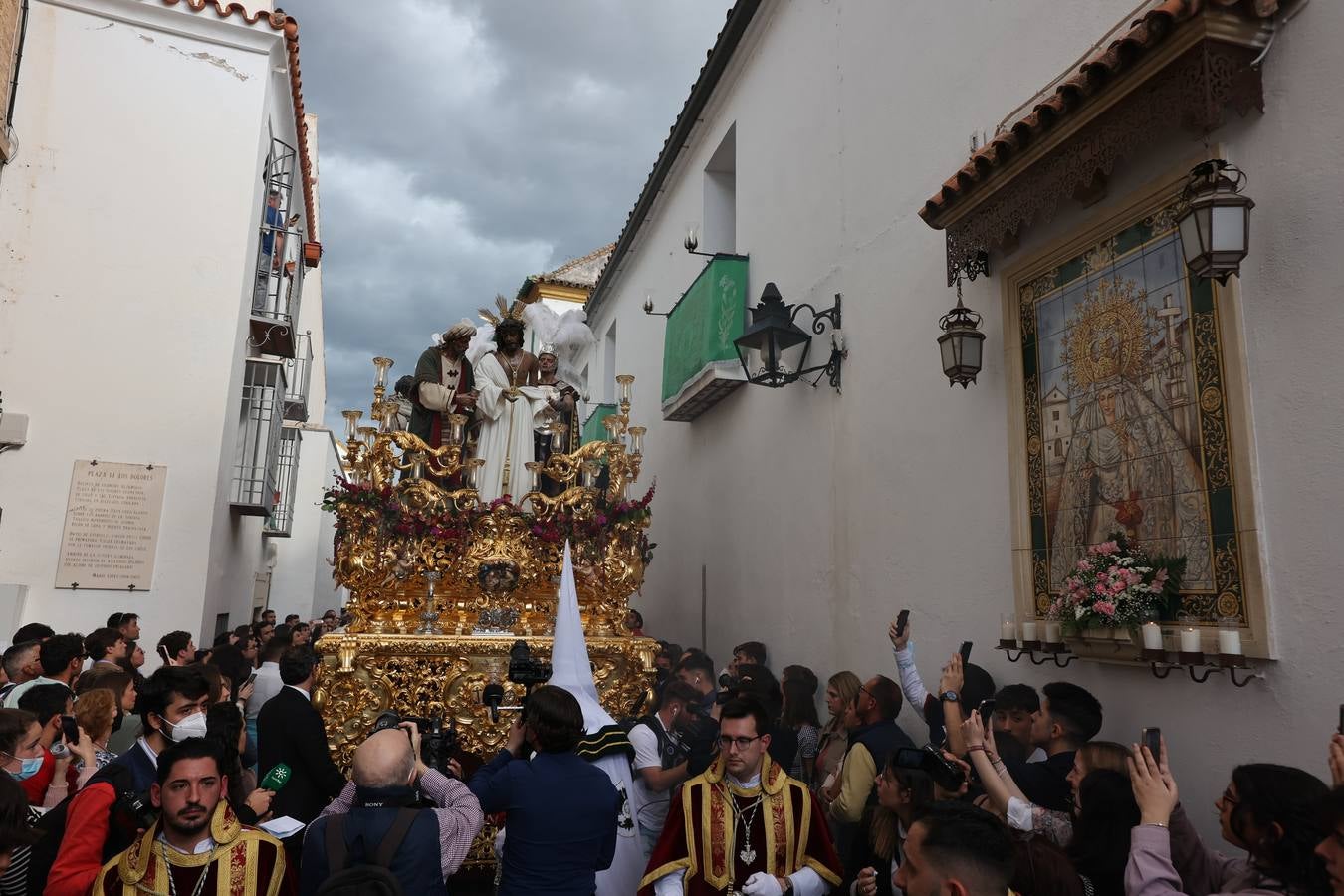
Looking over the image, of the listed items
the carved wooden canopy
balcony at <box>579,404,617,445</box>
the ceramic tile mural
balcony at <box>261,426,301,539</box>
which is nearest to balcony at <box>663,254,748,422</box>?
balcony at <box>579,404,617,445</box>

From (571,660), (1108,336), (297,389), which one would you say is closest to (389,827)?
(571,660)

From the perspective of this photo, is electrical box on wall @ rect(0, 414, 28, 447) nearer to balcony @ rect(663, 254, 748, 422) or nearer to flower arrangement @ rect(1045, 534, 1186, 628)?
balcony @ rect(663, 254, 748, 422)

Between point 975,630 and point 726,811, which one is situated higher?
point 975,630

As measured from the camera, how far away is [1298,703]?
3059 millimetres

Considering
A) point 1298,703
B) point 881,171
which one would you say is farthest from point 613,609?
point 1298,703

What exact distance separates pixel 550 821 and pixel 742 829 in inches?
26.5

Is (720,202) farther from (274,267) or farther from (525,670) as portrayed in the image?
(525,670)

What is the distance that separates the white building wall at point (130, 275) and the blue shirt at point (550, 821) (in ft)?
20.0

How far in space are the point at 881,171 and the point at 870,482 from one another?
2175 mm

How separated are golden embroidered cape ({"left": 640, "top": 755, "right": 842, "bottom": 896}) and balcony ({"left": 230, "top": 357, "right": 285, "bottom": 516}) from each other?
300 inches

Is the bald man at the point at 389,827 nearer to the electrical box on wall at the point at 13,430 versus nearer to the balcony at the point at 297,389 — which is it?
the electrical box on wall at the point at 13,430

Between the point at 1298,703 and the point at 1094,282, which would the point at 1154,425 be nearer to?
the point at 1094,282

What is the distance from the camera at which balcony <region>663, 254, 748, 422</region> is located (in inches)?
341

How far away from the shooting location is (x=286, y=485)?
13586 mm
